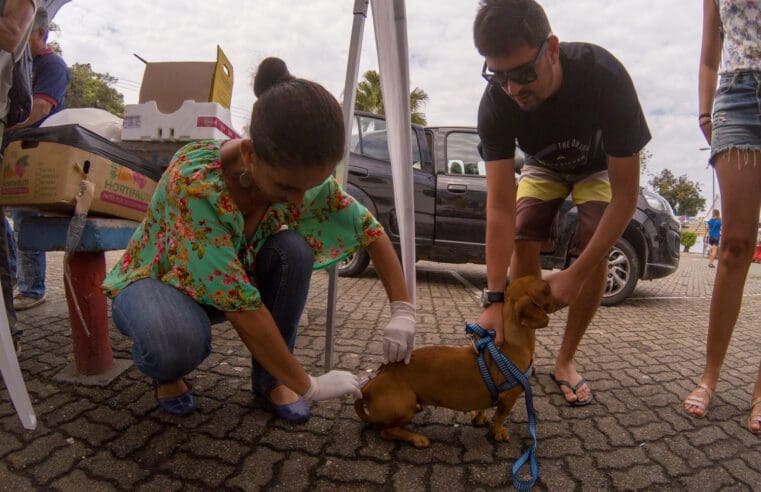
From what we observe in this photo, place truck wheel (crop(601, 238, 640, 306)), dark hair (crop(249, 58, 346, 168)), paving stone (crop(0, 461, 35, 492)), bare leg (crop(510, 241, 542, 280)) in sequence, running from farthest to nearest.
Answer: truck wheel (crop(601, 238, 640, 306)) → bare leg (crop(510, 241, 542, 280)) → paving stone (crop(0, 461, 35, 492)) → dark hair (crop(249, 58, 346, 168))

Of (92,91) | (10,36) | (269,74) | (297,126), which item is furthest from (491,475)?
(92,91)

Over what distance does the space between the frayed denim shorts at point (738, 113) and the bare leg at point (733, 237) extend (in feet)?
0.14

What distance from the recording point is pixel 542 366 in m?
2.56

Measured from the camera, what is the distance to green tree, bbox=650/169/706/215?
4356 cm

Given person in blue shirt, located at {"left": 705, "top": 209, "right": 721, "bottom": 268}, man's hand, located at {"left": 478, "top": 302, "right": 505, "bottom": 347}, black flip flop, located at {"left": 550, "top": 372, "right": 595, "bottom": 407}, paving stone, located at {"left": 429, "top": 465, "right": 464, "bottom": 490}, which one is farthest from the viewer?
person in blue shirt, located at {"left": 705, "top": 209, "right": 721, "bottom": 268}

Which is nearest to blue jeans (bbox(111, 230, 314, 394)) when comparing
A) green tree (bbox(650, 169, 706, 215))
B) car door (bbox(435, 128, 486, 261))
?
car door (bbox(435, 128, 486, 261))

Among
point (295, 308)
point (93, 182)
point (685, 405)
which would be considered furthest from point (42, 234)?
point (685, 405)

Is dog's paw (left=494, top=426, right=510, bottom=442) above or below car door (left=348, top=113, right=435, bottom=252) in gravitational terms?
below

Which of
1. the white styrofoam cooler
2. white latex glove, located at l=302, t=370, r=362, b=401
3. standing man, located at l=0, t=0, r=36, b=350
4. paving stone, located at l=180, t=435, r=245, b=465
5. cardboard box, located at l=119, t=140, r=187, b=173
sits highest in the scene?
standing man, located at l=0, t=0, r=36, b=350

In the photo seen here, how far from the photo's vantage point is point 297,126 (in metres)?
1.14

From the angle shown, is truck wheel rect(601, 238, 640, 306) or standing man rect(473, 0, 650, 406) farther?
truck wheel rect(601, 238, 640, 306)

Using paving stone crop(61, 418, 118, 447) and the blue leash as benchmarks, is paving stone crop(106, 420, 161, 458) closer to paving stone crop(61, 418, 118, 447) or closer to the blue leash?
→ paving stone crop(61, 418, 118, 447)

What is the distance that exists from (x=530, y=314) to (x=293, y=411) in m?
0.99

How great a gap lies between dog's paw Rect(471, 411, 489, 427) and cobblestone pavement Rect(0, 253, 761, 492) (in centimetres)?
2
